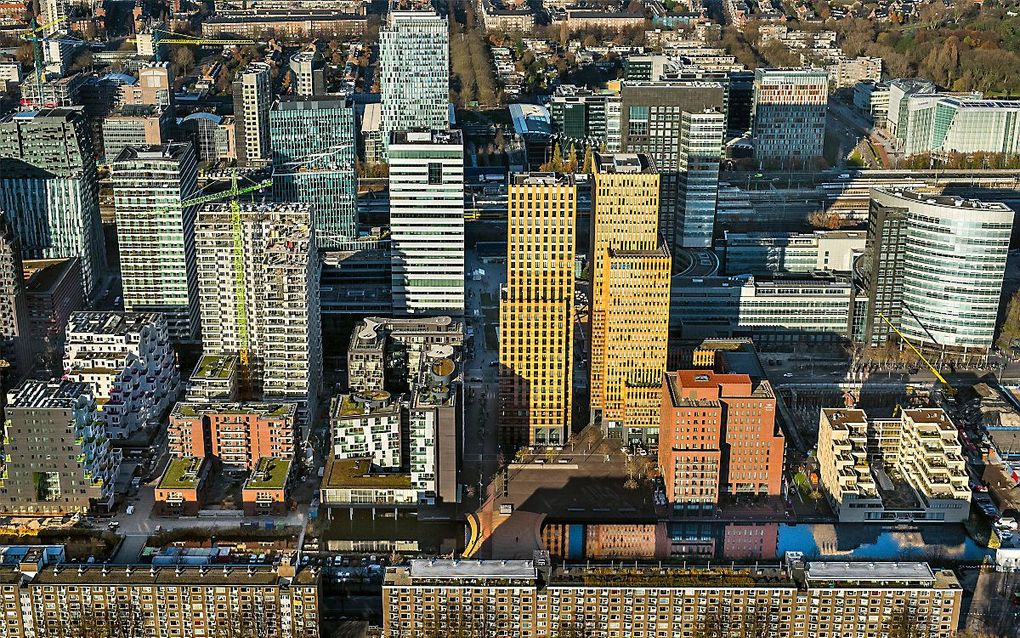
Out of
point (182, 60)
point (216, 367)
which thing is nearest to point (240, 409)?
point (216, 367)

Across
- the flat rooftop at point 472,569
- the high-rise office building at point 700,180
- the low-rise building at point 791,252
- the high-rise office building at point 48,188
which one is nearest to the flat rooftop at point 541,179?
the flat rooftop at point 472,569

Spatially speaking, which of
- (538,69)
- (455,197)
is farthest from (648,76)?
(455,197)

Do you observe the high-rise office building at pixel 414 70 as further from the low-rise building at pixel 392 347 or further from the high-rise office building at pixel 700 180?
the low-rise building at pixel 392 347

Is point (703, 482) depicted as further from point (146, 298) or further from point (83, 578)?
point (146, 298)

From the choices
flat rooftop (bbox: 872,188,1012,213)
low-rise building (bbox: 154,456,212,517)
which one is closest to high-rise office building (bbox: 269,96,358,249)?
low-rise building (bbox: 154,456,212,517)

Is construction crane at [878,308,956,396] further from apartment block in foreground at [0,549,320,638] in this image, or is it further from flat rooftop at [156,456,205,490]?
flat rooftop at [156,456,205,490]

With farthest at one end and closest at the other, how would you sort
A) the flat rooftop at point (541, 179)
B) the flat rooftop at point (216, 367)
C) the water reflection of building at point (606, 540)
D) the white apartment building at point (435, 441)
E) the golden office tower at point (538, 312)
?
1. the flat rooftop at point (216, 367)
2. the flat rooftop at point (541, 179)
3. the golden office tower at point (538, 312)
4. the white apartment building at point (435, 441)
5. the water reflection of building at point (606, 540)

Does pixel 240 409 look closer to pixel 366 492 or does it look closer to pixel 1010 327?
pixel 366 492
